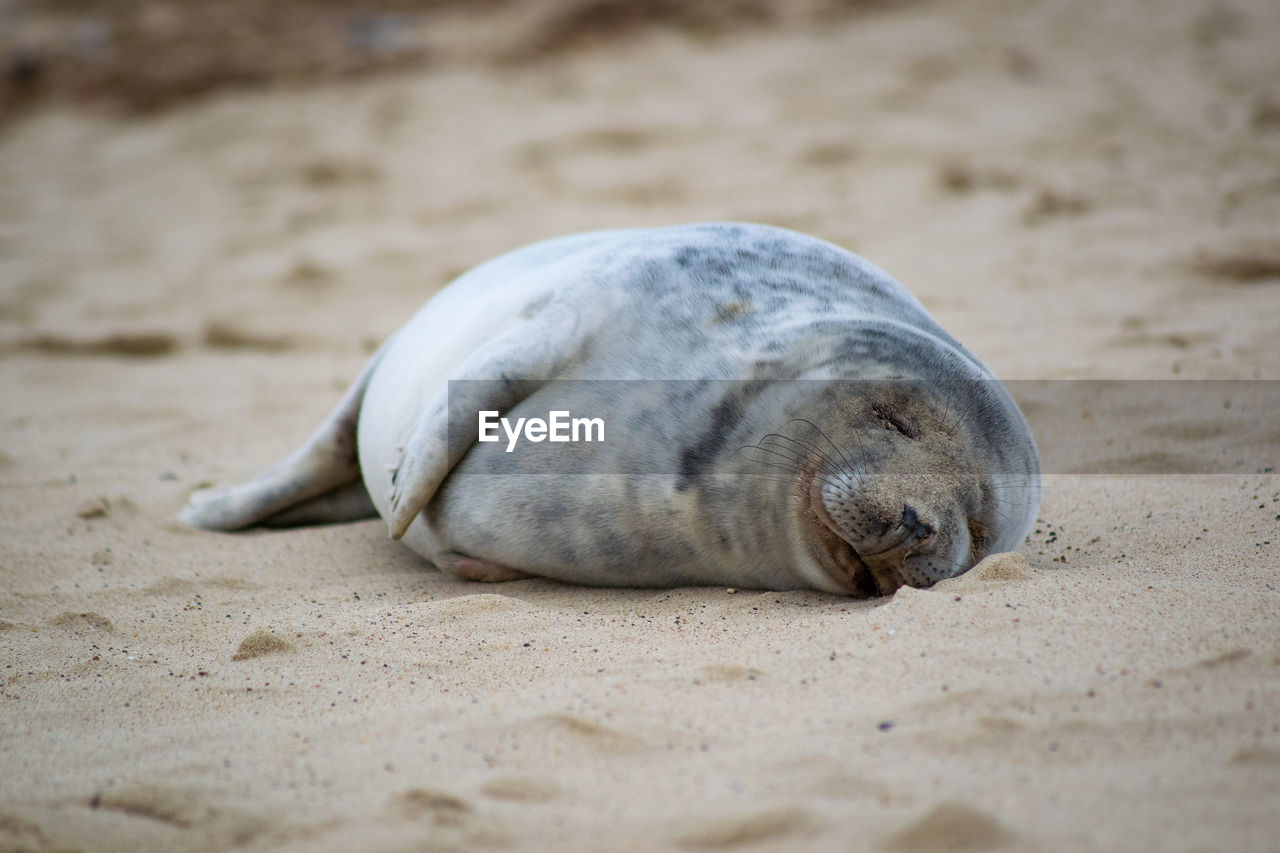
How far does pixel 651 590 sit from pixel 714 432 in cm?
40

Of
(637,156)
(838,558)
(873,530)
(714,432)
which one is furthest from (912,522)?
(637,156)

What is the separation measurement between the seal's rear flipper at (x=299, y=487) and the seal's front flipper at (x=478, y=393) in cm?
75

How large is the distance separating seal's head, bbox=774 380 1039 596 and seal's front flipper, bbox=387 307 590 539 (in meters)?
0.58

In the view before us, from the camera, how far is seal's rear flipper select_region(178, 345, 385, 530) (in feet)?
11.3

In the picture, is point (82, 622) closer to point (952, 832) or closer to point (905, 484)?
point (905, 484)

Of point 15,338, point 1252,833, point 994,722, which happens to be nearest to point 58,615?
point 994,722

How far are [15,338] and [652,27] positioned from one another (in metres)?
6.01

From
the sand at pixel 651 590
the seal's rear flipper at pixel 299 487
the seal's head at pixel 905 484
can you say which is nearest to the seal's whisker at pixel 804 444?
the seal's head at pixel 905 484

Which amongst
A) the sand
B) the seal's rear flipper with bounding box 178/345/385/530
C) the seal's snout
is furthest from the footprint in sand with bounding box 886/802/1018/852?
the seal's rear flipper with bounding box 178/345/385/530

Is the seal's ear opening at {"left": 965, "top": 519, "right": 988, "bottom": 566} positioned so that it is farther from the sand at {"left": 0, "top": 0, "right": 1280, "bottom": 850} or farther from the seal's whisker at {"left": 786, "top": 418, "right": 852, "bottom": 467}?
the seal's whisker at {"left": 786, "top": 418, "right": 852, "bottom": 467}

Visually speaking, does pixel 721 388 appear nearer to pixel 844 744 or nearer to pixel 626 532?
pixel 626 532

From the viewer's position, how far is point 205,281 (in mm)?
6332

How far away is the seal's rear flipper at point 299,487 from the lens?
11.3 feet

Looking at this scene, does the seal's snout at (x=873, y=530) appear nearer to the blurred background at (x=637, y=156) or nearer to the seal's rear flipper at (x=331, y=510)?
the seal's rear flipper at (x=331, y=510)
